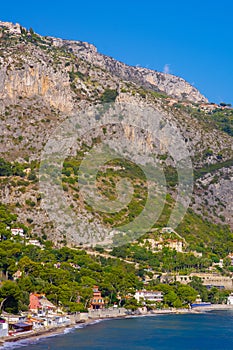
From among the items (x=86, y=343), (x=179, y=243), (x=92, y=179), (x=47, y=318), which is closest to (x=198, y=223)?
(x=179, y=243)

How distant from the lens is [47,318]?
242 ft

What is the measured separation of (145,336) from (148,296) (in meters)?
30.3

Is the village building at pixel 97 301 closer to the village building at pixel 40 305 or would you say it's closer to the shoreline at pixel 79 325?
the shoreline at pixel 79 325

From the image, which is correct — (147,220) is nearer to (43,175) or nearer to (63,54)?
(43,175)

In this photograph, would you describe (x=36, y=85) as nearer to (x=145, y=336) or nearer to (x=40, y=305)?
(x=40, y=305)

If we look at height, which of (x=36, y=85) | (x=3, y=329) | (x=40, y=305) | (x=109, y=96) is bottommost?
(x=3, y=329)

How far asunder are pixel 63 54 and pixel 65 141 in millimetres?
47368

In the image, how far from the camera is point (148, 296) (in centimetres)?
10031

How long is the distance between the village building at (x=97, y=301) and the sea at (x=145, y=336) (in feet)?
20.0

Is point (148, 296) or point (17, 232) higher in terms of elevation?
point (17, 232)

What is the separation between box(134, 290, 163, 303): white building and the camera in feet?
325

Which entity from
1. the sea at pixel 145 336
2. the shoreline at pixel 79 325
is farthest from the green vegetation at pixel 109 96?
the sea at pixel 145 336

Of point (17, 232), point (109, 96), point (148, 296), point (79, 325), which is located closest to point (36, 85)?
point (109, 96)

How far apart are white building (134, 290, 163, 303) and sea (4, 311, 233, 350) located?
10.2 meters
